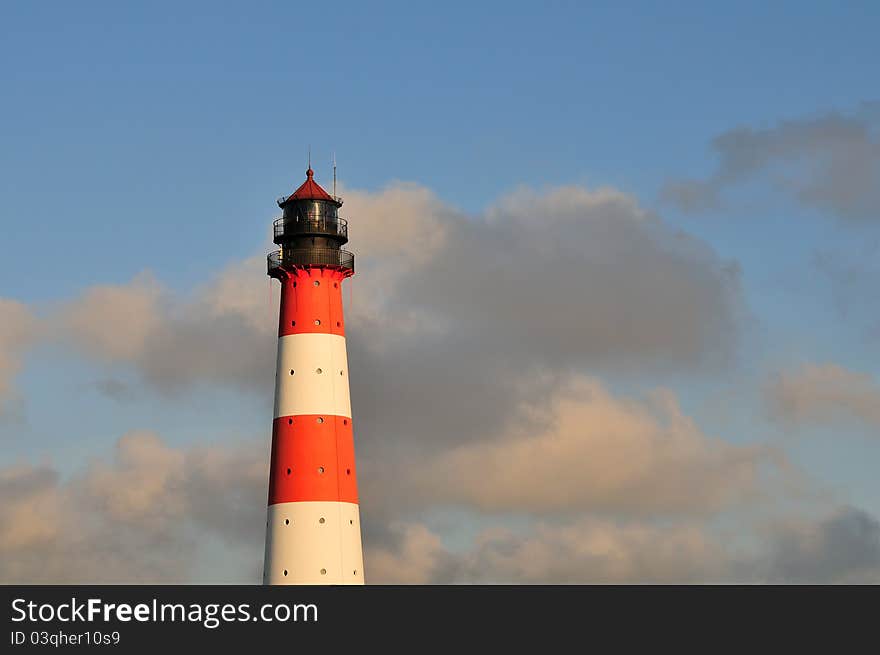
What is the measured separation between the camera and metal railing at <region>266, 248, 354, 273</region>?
95.4m

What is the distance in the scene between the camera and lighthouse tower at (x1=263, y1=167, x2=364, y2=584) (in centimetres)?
9162

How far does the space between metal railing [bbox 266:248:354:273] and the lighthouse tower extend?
5 cm

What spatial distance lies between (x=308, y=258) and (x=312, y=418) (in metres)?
7.90

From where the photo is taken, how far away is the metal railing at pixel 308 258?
95375mm

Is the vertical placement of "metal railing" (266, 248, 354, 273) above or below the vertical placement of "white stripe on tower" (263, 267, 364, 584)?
above

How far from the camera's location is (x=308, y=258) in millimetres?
95438

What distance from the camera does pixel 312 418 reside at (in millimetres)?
92875
